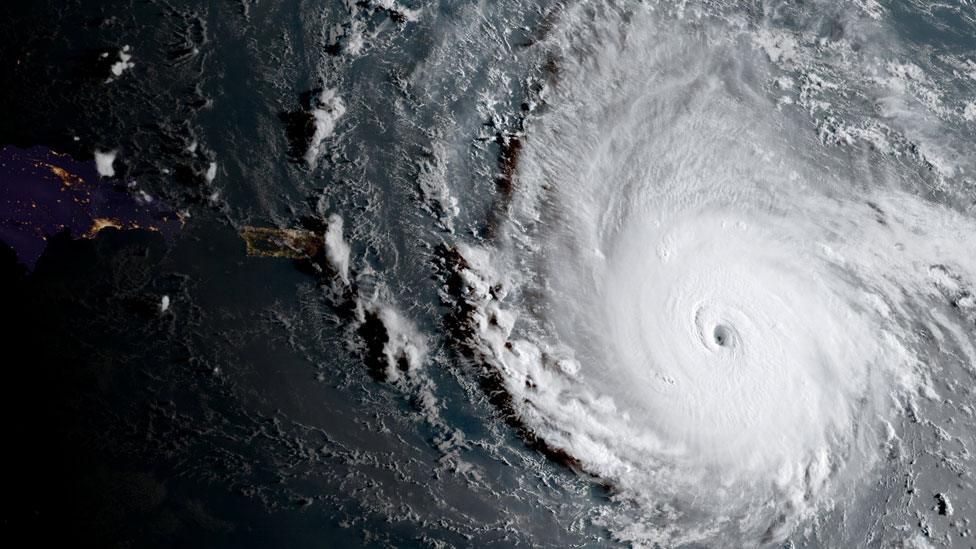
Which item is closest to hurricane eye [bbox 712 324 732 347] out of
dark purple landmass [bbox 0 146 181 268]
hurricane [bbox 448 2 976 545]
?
hurricane [bbox 448 2 976 545]

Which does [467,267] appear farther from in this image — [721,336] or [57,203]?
[57,203]

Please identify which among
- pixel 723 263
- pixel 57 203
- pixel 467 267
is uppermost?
pixel 723 263

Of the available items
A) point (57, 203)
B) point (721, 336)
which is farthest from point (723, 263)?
point (57, 203)

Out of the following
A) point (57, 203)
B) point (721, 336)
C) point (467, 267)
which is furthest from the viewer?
point (721, 336)

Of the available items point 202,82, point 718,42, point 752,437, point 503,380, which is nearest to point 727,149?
point 718,42

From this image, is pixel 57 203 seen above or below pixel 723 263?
below

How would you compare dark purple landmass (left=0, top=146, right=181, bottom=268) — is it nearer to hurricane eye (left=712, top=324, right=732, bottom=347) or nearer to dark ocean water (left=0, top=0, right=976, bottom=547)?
dark ocean water (left=0, top=0, right=976, bottom=547)

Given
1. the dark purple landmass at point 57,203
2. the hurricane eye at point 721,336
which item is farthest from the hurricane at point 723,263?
the dark purple landmass at point 57,203

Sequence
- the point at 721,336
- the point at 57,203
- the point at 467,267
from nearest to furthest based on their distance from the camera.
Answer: the point at 57,203
the point at 467,267
the point at 721,336
